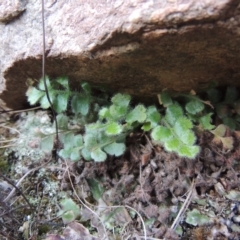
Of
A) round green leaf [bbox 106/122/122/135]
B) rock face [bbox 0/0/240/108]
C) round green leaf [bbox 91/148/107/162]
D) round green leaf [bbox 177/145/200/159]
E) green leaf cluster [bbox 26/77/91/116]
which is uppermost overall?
rock face [bbox 0/0/240/108]

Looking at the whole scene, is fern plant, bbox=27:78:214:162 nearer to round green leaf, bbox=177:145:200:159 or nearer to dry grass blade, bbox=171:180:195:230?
round green leaf, bbox=177:145:200:159

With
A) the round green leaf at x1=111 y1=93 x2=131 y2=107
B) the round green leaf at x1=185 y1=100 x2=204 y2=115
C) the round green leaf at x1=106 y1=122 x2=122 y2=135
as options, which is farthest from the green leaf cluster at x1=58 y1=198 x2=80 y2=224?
the round green leaf at x1=185 y1=100 x2=204 y2=115

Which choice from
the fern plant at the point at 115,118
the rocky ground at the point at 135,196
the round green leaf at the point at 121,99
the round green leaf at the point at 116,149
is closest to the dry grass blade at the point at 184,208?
the rocky ground at the point at 135,196

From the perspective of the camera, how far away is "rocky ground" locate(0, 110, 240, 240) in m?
1.35

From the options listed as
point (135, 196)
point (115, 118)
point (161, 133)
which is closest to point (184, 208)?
point (135, 196)

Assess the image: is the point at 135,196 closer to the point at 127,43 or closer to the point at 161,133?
the point at 161,133

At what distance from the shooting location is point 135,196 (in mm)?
1421

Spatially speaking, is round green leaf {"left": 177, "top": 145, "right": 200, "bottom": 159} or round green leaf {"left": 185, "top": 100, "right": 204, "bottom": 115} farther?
round green leaf {"left": 185, "top": 100, "right": 204, "bottom": 115}

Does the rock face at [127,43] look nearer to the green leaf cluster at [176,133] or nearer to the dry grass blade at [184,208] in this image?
the green leaf cluster at [176,133]

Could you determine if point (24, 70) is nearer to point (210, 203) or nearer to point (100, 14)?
point (100, 14)

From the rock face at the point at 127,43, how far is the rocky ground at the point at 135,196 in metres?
0.26

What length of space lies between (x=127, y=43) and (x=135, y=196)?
590 mm

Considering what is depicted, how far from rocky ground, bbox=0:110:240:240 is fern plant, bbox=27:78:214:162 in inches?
3.1

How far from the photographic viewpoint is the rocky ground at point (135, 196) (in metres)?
1.35
